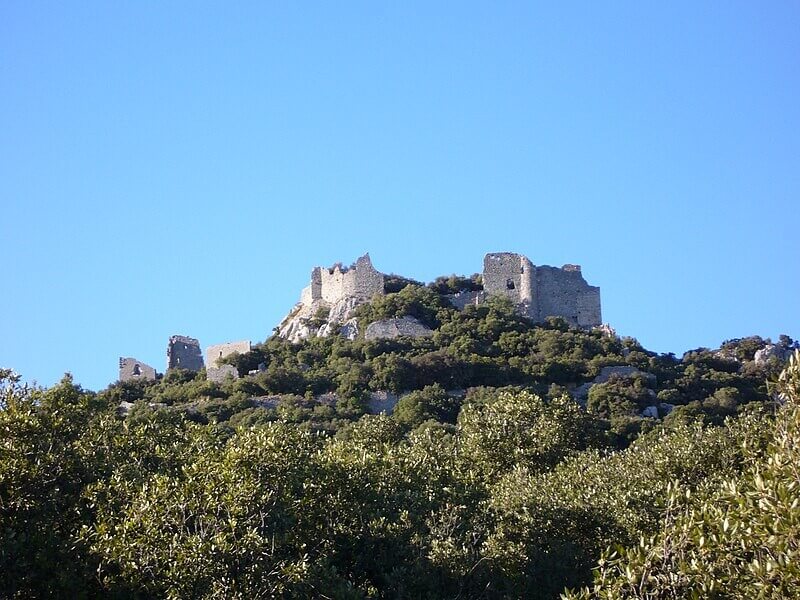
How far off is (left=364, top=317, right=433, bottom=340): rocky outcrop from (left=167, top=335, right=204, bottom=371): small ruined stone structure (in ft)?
35.7

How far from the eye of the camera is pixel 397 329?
6072 centimetres

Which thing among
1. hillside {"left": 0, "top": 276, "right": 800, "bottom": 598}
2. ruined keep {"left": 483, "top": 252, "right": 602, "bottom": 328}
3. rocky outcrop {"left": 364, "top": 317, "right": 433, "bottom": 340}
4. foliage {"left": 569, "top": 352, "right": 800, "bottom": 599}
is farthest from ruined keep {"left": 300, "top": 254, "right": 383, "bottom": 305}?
foliage {"left": 569, "top": 352, "right": 800, "bottom": 599}

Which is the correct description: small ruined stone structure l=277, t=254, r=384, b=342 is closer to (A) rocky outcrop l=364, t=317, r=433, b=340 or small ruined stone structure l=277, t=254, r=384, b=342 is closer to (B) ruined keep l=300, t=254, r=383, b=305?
(B) ruined keep l=300, t=254, r=383, b=305

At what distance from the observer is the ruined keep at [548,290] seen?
62875 millimetres

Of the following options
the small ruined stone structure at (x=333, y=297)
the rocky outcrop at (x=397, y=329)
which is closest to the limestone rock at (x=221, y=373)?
the small ruined stone structure at (x=333, y=297)

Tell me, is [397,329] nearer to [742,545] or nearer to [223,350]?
[223,350]

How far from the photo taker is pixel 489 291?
64000mm

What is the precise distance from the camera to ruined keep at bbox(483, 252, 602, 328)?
62875mm

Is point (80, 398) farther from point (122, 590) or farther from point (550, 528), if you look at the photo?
point (550, 528)

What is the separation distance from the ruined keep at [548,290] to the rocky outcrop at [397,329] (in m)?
4.86

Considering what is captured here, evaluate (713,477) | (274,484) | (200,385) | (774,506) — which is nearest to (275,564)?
(274,484)

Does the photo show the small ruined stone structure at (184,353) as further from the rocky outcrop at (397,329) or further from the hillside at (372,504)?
the hillside at (372,504)

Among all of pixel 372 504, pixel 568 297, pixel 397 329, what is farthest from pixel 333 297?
pixel 372 504

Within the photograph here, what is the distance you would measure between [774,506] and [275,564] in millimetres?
7327
